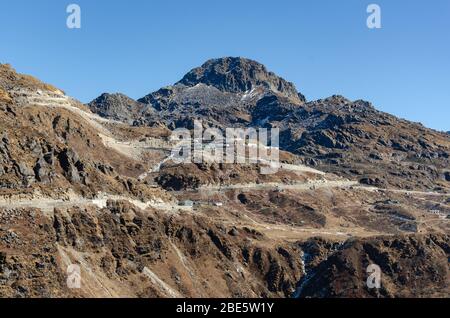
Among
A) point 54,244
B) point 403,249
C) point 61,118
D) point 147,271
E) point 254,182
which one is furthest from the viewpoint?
point 254,182

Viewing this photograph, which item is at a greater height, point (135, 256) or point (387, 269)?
point (135, 256)

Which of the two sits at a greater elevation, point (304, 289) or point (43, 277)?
point (43, 277)

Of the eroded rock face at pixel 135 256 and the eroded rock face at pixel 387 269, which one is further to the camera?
the eroded rock face at pixel 387 269

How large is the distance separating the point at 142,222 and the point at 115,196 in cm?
912

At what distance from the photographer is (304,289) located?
121m

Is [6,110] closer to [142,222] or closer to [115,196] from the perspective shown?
[115,196]

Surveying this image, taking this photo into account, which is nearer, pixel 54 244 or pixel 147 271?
pixel 54 244

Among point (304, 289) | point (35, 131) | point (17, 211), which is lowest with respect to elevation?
point (304, 289)

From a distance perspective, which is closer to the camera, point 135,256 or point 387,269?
point 135,256

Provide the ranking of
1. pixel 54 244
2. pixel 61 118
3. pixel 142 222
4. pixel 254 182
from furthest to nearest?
pixel 254 182, pixel 61 118, pixel 142 222, pixel 54 244

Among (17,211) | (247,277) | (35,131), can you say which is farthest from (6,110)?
(247,277)

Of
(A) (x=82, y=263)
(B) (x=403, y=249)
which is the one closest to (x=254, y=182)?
(B) (x=403, y=249)

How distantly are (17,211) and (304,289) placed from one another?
56877 mm

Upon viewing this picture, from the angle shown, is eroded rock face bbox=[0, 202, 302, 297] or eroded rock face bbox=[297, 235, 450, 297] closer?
eroded rock face bbox=[0, 202, 302, 297]
